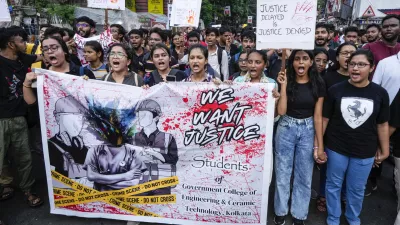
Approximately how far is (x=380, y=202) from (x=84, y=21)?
5.75 m

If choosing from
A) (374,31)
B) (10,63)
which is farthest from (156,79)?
(374,31)

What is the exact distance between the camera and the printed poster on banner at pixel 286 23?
280 cm

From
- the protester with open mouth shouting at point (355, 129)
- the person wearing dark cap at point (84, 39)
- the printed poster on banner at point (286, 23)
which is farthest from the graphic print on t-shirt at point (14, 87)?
the protester with open mouth shouting at point (355, 129)

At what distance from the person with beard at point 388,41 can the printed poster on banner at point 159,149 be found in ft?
8.21

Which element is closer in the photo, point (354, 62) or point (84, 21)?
point (354, 62)

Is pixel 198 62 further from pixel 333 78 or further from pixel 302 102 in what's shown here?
pixel 333 78

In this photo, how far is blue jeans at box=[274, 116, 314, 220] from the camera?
2.95 meters

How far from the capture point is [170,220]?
3105mm

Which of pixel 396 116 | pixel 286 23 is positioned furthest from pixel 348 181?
pixel 286 23

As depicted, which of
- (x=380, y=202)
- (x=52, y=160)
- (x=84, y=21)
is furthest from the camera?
(x=84, y=21)

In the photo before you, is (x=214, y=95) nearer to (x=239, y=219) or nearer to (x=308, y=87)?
(x=308, y=87)

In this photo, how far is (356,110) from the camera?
2.81 m

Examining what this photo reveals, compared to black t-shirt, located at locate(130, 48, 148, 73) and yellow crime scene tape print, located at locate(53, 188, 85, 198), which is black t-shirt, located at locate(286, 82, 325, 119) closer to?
yellow crime scene tape print, located at locate(53, 188, 85, 198)

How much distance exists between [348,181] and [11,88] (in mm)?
3766
